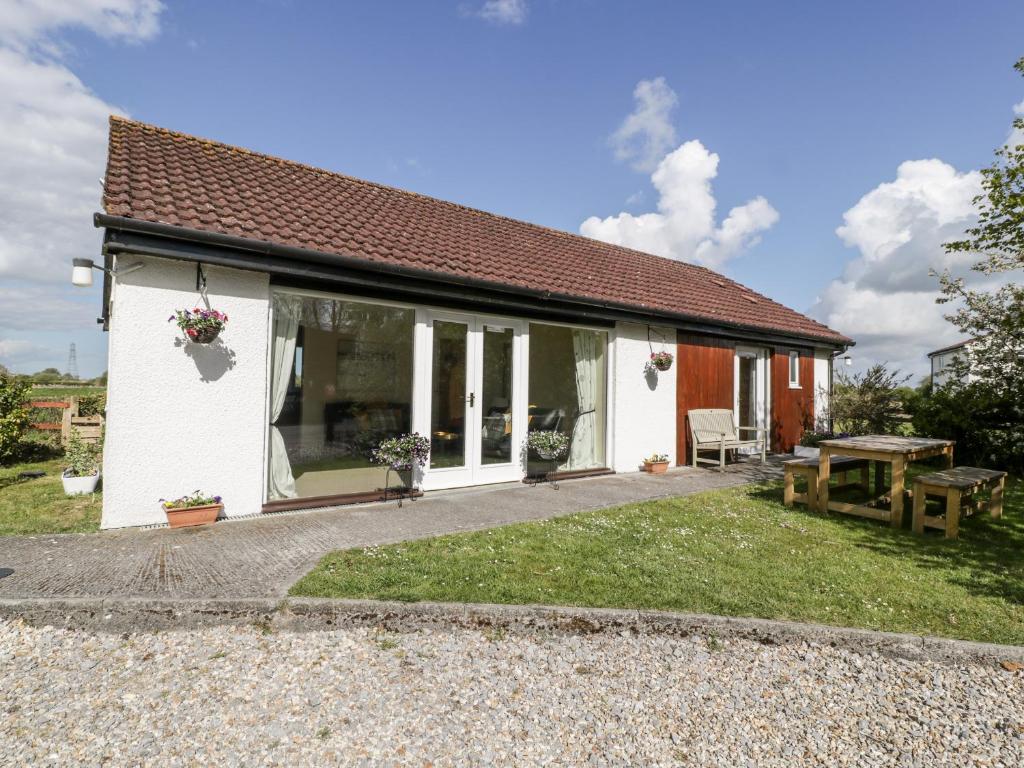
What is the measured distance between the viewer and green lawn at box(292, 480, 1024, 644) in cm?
324

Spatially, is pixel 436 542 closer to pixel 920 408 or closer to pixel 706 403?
pixel 706 403

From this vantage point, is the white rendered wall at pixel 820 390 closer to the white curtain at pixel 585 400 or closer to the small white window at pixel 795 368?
the small white window at pixel 795 368

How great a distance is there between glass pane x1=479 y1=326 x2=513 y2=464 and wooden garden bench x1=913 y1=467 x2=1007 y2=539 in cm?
479

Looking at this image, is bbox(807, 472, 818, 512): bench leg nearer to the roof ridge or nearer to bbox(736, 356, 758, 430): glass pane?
bbox(736, 356, 758, 430): glass pane

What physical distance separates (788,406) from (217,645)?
11847 mm

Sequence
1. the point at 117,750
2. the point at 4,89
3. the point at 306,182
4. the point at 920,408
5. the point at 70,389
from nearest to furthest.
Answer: the point at 117,750 → the point at 4,89 → the point at 306,182 → the point at 920,408 → the point at 70,389

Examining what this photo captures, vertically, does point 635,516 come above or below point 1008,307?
below

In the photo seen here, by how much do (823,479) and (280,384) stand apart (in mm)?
6485

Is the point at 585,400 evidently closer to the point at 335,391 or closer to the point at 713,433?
the point at 713,433

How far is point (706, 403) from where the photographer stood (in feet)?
31.9

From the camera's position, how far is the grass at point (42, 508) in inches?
191

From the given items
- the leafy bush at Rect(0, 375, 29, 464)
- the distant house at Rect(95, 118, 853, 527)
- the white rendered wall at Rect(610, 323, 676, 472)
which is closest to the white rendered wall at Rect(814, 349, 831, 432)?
the distant house at Rect(95, 118, 853, 527)

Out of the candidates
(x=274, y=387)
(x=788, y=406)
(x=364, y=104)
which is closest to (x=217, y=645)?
(x=274, y=387)

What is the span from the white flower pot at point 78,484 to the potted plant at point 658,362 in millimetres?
8357
